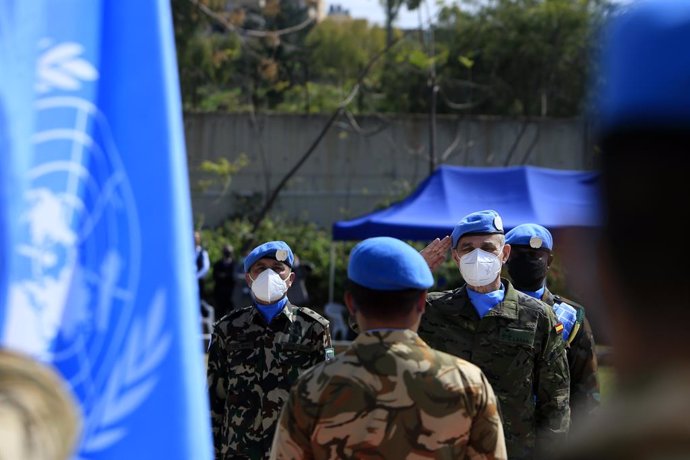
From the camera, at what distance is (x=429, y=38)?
2355cm

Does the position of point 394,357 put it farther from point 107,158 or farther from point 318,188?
point 318,188

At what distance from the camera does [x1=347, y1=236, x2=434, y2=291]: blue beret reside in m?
3.56

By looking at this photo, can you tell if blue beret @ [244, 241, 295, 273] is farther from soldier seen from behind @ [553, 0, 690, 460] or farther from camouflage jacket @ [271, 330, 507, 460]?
soldier seen from behind @ [553, 0, 690, 460]

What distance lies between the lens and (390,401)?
3385mm

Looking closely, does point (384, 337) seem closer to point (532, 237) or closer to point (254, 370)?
point (254, 370)

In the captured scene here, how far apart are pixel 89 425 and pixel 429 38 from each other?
22126 mm

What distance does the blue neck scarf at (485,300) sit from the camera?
5.67 metres

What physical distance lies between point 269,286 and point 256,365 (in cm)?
58

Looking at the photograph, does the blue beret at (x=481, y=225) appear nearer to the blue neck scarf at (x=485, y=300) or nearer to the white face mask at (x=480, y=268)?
the white face mask at (x=480, y=268)

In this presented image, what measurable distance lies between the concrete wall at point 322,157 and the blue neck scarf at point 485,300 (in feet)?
62.0

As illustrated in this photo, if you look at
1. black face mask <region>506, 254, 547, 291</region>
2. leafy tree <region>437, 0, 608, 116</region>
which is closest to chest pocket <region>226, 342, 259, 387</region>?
black face mask <region>506, 254, 547, 291</region>

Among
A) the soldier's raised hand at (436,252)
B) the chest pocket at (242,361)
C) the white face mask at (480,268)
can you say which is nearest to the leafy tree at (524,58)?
the chest pocket at (242,361)

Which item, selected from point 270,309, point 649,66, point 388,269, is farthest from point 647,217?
point 270,309

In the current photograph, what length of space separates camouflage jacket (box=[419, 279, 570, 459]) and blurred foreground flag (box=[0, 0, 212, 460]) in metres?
3.55
